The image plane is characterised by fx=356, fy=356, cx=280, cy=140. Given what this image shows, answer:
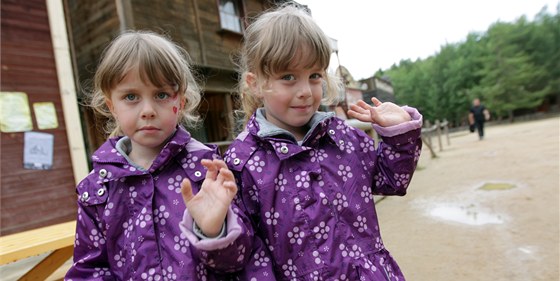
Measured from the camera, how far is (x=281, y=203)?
1.13 meters

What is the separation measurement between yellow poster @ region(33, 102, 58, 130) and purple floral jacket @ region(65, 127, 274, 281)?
3.83 metres

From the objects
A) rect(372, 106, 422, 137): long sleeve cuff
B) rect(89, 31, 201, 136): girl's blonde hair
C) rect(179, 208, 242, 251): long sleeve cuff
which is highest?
rect(89, 31, 201, 136): girl's blonde hair

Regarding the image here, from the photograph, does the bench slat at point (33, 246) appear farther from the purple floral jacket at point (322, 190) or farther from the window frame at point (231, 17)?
the window frame at point (231, 17)

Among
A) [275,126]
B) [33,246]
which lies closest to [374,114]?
[275,126]

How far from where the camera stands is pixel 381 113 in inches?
49.3

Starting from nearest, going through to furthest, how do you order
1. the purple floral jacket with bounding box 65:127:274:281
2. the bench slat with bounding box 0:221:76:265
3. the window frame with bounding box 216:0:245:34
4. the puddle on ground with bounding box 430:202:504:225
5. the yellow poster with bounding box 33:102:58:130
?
the purple floral jacket with bounding box 65:127:274:281 < the bench slat with bounding box 0:221:76:265 < the puddle on ground with bounding box 430:202:504:225 < the yellow poster with bounding box 33:102:58:130 < the window frame with bounding box 216:0:245:34

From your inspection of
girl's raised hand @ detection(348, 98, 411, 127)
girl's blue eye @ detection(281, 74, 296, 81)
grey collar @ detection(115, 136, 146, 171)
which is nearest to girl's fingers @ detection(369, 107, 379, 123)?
girl's raised hand @ detection(348, 98, 411, 127)

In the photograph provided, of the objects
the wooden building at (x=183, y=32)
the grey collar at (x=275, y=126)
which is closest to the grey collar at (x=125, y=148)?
the grey collar at (x=275, y=126)

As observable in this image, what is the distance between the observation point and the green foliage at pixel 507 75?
A: 3228cm

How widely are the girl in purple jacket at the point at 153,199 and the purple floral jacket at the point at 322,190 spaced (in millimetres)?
93

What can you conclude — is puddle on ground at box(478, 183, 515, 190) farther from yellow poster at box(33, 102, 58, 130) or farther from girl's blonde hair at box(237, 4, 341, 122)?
yellow poster at box(33, 102, 58, 130)

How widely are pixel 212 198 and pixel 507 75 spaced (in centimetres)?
3900

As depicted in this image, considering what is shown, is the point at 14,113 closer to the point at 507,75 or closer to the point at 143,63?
the point at 143,63

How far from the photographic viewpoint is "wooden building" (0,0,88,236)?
13.3ft
